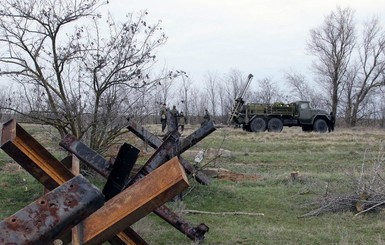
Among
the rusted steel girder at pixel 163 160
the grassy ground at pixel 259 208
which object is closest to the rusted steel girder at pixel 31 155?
the rusted steel girder at pixel 163 160

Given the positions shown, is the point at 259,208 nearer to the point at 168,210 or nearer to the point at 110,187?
the point at 168,210

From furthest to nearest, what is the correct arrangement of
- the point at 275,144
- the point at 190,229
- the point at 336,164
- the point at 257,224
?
the point at 275,144 < the point at 336,164 < the point at 257,224 < the point at 190,229

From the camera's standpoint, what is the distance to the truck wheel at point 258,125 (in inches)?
1283

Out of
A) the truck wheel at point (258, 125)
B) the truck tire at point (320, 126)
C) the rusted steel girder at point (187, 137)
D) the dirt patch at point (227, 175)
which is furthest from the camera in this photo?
the truck tire at point (320, 126)

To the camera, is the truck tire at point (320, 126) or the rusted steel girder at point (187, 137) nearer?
the rusted steel girder at point (187, 137)

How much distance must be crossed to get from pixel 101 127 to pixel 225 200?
2.96 metres

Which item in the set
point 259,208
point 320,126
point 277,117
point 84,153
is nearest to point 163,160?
point 84,153

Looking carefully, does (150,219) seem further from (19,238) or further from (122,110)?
(19,238)

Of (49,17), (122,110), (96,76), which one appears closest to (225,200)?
(122,110)

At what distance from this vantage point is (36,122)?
960 cm

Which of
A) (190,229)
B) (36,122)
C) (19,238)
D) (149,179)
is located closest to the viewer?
(19,238)

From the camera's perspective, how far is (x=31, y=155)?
2662 mm

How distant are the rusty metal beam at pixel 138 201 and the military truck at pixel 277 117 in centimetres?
2964

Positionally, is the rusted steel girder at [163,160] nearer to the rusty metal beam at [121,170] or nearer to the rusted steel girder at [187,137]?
the rusty metal beam at [121,170]
